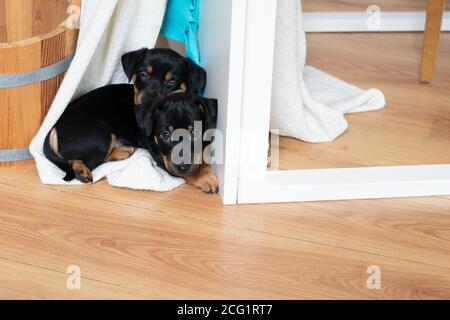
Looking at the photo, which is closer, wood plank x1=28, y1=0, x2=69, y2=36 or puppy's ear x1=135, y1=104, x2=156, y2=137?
puppy's ear x1=135, y1=104, x2=156, y2=137

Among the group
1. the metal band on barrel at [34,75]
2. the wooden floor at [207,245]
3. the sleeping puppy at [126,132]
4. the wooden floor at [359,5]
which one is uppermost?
the wooden floor at [359,5]

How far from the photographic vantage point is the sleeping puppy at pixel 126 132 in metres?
2.20

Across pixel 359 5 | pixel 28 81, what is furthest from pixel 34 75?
pixel 359 5

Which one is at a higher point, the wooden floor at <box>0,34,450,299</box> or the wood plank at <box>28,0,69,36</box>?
the wood plank at <box>28,0,69,36</box>

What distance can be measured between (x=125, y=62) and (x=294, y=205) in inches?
26.3

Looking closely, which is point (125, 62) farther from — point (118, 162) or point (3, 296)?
point (3, 296)

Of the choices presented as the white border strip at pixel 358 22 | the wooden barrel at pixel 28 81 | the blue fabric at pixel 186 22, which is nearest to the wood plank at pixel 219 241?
the wooden barrel at pixel 28 81

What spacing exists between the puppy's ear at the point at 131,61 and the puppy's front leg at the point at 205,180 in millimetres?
372

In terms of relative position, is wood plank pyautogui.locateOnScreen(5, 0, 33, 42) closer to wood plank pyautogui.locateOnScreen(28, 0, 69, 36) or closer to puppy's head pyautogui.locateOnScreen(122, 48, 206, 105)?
wood plank pyautogui.locateOnScreen(28, 0, 69, 36)

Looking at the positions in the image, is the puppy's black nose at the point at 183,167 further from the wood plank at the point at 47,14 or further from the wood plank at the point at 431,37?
the wood plank at the point at 431,37

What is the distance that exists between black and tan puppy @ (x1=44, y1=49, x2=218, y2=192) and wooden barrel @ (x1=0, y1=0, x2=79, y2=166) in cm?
8

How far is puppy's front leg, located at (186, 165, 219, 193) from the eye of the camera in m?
2.22

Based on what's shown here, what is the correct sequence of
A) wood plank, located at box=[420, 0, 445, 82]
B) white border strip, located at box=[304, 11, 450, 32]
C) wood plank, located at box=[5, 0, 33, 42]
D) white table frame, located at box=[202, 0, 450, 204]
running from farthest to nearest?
1. white border strip, located at box=[304, 11, 450, 32]
2. wood plank, located at box=[420, 0, 445, 82]
3. wood plank, located at box=[5, 0, 33, 42]
4. white table frame, located at box=[202, 0, 450, 204]

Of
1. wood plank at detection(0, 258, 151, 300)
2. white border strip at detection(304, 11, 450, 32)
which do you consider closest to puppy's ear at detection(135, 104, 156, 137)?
wood plank at detection(0, 258, 151, 300)
